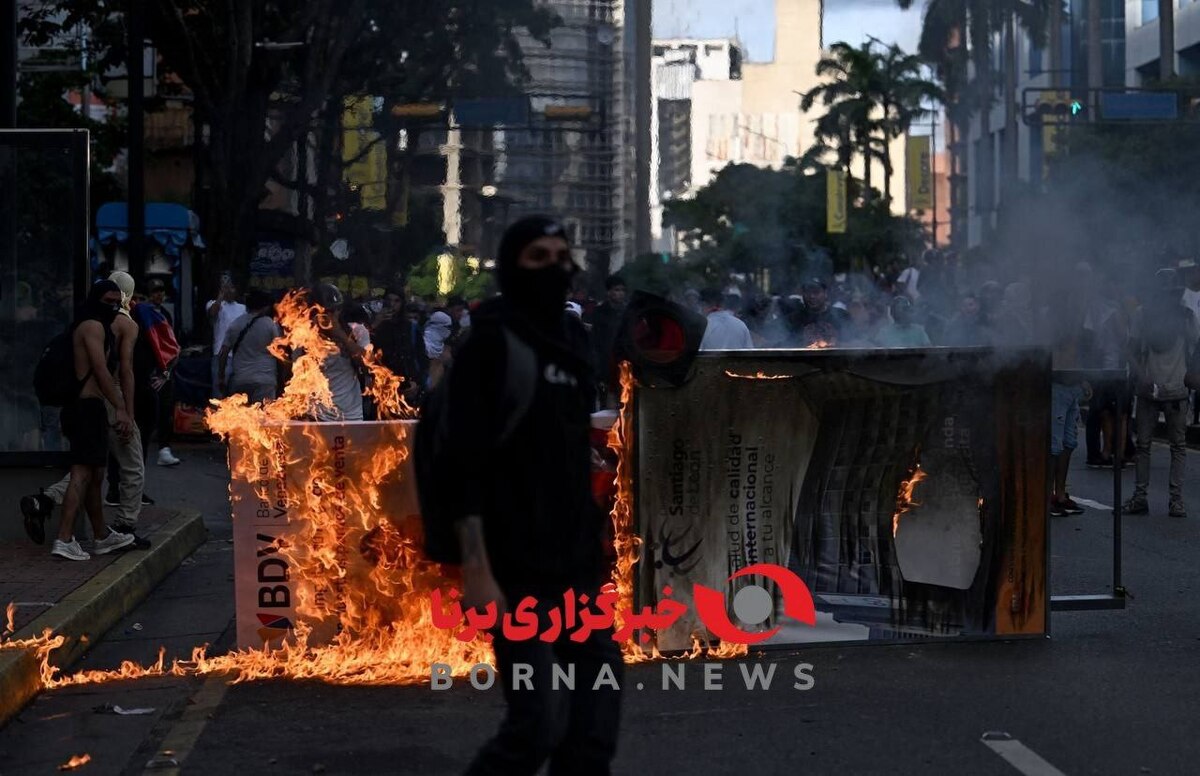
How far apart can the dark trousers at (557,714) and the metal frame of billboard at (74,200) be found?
740 cm

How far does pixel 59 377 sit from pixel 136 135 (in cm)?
996

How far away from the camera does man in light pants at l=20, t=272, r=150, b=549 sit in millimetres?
10234

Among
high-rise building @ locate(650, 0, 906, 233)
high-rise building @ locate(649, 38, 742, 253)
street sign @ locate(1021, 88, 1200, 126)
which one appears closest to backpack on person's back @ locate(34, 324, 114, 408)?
street sign @ locate(1021, 88, 1200, 126)

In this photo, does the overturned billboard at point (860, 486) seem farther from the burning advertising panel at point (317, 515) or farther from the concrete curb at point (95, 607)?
the concrete curb at point (95, 607)

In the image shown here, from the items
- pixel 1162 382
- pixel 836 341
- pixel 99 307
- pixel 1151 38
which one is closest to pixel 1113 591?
pixel 836 341

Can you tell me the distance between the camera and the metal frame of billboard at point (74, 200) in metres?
10.8

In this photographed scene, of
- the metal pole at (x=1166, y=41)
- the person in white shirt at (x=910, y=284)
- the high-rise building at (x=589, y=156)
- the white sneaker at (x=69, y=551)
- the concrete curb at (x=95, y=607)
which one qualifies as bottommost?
the concrete curb at (x=95, y=607)

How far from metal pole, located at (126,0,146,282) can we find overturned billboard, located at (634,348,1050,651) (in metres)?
12.3

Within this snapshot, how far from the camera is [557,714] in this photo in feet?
13.6

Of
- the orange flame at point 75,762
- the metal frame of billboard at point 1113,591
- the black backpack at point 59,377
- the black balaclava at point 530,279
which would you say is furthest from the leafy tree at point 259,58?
the black balaclava at point 530,279

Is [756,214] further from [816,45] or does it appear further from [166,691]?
[816,45]

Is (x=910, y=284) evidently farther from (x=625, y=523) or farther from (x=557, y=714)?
(x=557, y=714)

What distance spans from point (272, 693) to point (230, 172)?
1665cm

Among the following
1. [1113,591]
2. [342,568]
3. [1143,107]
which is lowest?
[1113,591]
